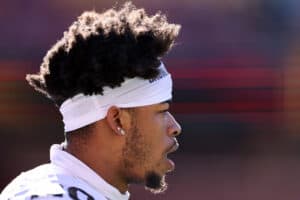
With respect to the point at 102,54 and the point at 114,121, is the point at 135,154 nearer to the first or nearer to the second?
the point at 114,121

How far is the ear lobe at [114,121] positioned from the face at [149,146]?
0.10 ft

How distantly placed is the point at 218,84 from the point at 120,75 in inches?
167

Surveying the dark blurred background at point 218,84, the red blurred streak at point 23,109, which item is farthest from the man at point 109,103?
the red blurred streak at point 23,109

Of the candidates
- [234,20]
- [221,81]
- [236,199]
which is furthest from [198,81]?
[236,199]

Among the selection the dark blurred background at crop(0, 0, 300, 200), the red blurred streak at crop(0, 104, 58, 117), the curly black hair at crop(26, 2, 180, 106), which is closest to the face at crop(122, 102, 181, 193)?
the curly black hair at crop(26, 2, 180, 106)

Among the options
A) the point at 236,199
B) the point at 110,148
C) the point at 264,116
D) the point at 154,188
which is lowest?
the point at 236,199

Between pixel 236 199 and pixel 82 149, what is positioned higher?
pixel 82 149

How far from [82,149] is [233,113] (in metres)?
4.37

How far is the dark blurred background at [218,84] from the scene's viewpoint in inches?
244

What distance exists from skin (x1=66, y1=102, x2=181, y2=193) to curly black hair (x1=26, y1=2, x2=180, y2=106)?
10 cm

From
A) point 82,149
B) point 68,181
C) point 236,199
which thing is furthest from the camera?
point 236,199

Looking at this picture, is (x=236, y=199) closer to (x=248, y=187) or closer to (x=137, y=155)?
(x=248, y=187)

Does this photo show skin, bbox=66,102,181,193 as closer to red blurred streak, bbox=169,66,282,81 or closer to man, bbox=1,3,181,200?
man, bbox=1,3,181,200

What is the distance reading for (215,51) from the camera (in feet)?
20.5
